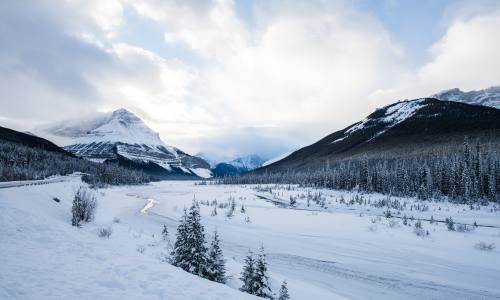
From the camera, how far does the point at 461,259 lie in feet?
56.1

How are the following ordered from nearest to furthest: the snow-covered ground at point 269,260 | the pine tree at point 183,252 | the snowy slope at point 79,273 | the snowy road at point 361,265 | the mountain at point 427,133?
the snowy slope at point 79,273, the snow-covered ground at point 269,260, the pine tree at point 183,252, the snowy road at point 361,265, the mountain at point 427,133

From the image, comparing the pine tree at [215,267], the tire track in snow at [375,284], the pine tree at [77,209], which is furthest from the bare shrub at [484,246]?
the pine tree at [77,209]

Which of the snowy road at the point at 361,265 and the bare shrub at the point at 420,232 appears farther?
the bare shrub at the point at 420,232

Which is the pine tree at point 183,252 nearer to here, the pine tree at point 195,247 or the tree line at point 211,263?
the tree line at point 211,263

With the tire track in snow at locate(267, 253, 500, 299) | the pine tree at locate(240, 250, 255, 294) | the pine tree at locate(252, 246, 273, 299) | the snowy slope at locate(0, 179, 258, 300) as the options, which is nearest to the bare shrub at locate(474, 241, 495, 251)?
the tire track in snow at locate(267, 253, 500, 299)

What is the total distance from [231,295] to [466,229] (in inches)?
920

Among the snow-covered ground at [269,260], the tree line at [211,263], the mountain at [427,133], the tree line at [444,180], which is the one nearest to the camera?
the snow-covered ground at [269,260]

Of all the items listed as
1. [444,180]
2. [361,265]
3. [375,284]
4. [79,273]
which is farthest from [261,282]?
[444,180]

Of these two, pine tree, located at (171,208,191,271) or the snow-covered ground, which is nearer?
the snow-covered ground

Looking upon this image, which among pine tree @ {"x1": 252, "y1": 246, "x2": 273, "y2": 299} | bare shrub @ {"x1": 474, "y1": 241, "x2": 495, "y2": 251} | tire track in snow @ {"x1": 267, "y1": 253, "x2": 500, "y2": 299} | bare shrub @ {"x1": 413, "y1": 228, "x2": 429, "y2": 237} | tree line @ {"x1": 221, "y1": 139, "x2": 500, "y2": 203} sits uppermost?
tree line @ {"x1": 221, "y1": 139, "x2": 500, "y2": 203}

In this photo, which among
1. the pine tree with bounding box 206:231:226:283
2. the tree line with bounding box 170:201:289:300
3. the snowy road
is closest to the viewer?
the tree line with bounding box 170:201:289:300

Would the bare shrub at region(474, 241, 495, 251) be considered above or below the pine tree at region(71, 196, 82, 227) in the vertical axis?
below

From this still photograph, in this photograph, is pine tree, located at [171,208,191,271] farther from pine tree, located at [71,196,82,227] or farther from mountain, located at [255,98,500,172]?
mountain, located at [255,98,500,172]

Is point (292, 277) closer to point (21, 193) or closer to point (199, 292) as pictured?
point (199, 292)
